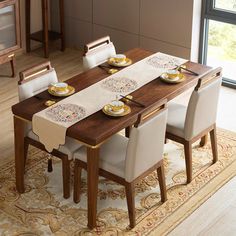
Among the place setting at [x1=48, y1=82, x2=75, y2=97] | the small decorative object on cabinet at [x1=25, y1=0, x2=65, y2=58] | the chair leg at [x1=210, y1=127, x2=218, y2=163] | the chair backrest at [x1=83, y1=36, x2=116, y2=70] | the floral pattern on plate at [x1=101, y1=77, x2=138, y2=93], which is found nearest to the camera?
the place setting at [x1=48, y1=82, x2=75, y2=97]

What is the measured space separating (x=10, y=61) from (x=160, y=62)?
2017 millimetres

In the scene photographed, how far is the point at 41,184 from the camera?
484 cm

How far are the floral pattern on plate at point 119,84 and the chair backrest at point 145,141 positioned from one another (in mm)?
542

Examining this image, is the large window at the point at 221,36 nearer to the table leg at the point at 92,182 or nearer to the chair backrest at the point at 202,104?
the chair backrest at the point at 202,104

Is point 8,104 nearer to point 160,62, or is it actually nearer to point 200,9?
point 160,62

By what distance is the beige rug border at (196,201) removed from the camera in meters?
4.39

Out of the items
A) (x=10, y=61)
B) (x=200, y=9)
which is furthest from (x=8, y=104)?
(x=200, y=9)

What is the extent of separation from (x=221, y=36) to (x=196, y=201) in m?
2.33

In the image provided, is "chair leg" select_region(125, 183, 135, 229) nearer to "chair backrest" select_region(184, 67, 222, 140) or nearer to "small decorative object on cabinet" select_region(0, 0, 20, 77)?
"chair backrest" select_region(184, 67, 222, 140)

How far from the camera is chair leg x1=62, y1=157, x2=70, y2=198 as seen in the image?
4.55m

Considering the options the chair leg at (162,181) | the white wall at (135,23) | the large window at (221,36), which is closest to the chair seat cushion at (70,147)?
the chair leg at (162,181)

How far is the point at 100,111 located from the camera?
4.40 m

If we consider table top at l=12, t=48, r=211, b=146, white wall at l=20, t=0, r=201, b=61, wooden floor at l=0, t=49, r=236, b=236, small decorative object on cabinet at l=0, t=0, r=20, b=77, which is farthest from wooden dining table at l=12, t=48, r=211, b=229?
small decorative object on cabinet at l=0, t=0, r=20, b=77

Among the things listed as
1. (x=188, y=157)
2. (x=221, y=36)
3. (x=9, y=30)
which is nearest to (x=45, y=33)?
(x=9, y=30)
